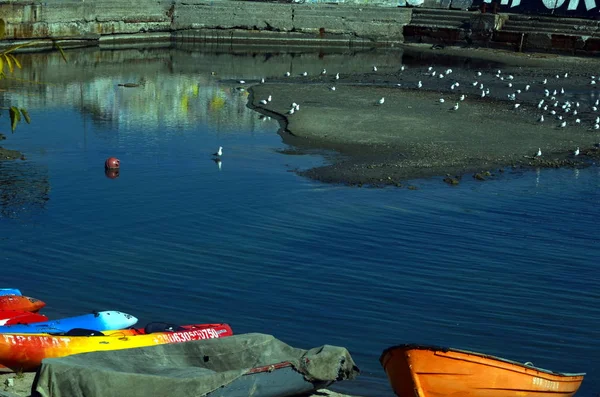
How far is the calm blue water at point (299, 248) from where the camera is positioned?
1393cm

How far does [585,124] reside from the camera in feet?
94.2

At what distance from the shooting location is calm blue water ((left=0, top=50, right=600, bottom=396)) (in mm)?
13930

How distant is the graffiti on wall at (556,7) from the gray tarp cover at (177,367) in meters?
43.4

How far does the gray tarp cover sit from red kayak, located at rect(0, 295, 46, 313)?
3108 mm

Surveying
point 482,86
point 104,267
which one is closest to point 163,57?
point 482,86

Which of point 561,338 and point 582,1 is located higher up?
point 582,1

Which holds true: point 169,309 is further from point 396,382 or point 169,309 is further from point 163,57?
point 163,57

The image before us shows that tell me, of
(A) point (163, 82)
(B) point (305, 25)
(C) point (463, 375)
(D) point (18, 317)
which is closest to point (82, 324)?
(D) point (18, 317)

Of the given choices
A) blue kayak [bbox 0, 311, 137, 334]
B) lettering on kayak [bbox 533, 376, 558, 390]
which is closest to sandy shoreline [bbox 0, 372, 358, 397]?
blue kayak [bbox 0, 311, 137, 334]

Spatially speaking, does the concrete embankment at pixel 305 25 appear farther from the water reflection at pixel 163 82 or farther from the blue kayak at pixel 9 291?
the blue kayak at pixel 9 291

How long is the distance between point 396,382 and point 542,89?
26.6 meters

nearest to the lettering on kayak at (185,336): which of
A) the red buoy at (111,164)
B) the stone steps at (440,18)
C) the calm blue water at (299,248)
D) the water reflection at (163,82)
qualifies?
the calm blue water at (299,248)

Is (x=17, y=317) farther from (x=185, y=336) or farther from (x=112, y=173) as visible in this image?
(x=112, y=173)

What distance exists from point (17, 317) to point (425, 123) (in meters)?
17.1
